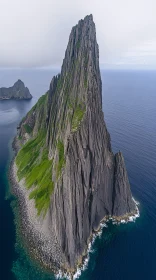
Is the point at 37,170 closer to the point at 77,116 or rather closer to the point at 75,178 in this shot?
the point at 75,178

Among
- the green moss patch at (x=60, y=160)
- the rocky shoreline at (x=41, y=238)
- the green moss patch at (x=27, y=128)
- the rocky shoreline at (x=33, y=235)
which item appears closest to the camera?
the rocky shoreline at (x=41, y=238)

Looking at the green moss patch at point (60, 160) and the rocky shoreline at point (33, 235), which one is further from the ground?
the green moss patch at point (60, 160)

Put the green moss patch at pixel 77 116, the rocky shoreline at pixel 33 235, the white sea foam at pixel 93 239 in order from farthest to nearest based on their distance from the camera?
the green moss patch at pixel 77 116 < the rocky shoreline at pixel 33 235 < the white sea foam at pixel 93 239

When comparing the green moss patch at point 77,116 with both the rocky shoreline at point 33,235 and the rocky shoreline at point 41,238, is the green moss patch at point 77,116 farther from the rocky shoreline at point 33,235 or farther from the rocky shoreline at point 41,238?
the rocky shoreline at point 33,235

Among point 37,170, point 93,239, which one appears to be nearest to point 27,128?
point 37,170

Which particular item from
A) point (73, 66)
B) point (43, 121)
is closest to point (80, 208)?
point (73, 66)

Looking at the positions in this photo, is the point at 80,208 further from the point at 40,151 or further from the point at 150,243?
the point at 40,151

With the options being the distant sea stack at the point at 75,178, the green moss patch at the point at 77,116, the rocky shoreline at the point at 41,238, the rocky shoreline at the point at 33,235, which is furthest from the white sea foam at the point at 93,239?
the green moss patch at the point at 77,116
